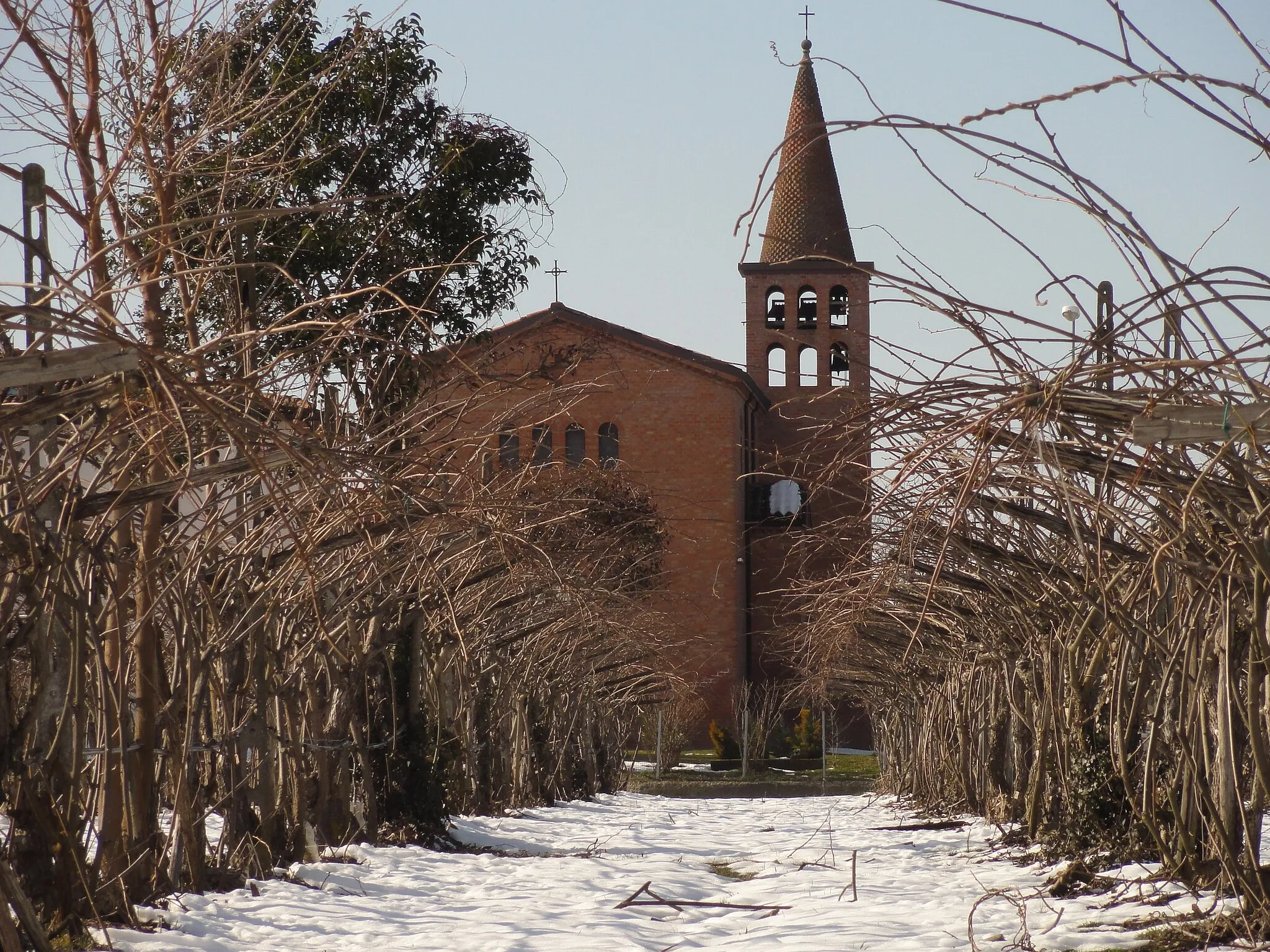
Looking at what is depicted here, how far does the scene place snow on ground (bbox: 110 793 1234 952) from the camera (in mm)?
5770

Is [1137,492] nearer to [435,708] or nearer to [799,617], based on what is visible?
[435,708]

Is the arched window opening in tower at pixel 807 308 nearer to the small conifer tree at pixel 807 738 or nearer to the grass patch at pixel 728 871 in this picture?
the small conifer tree at pixel 807 738

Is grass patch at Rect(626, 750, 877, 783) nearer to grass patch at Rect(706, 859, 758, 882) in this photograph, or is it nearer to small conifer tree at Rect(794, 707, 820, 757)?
small conifer tree at Rect(794, 707, 820, 757)

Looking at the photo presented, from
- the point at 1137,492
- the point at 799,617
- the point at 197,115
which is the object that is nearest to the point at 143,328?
the point at 1137,492

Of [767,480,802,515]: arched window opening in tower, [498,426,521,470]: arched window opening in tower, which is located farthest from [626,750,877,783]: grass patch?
[498,426,521,470]: arched window opening in tower

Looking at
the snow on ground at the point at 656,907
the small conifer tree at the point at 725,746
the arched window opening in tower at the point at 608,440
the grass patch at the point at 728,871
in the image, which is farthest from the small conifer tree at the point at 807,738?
the grass patch at the point at 728,871

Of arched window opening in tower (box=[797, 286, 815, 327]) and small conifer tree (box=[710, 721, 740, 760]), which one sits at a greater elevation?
arched window opening in tower (box=[797, 286, 815, 327])

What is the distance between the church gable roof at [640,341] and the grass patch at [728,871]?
2070 centimetres

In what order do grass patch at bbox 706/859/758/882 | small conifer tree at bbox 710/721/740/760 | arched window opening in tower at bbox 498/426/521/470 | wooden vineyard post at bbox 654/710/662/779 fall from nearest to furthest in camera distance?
arched window opening in tower at bbox 498/426/521/470
grass patch at bbox 706/859/758/882
wooden vineyard post at bbox 654/710/662/779
small conifer tree at bbox 710/721/740/760

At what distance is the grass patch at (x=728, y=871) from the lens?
8703 mm

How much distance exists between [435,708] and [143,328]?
5612 millimetres

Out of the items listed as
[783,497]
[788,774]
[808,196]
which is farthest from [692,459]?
[788,774]

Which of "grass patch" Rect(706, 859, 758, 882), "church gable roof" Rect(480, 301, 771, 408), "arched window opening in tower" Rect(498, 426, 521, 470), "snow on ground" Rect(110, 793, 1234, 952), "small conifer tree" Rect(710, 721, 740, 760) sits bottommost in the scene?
"grass patch" Rect(706, 859, 758, 882)

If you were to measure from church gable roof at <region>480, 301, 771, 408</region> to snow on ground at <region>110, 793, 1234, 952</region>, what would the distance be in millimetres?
20013
